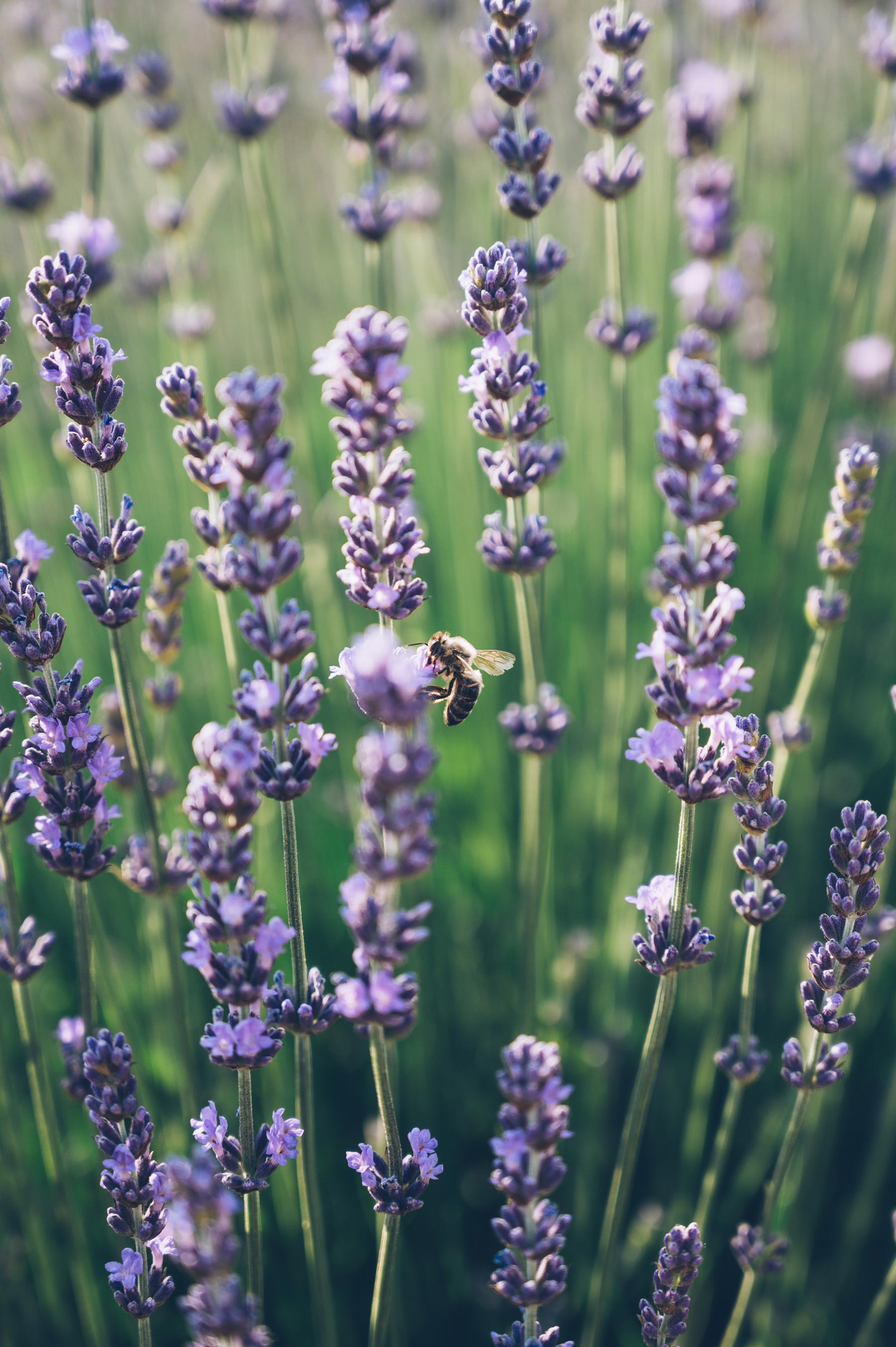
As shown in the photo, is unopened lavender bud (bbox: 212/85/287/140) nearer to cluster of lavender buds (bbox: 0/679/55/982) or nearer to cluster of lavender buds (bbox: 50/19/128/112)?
cluster of lavender buds (bbox: 50/19/128/112)

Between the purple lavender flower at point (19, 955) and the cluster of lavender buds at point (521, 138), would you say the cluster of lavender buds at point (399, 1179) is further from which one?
the cluster of lavender buds at point (521, 138)

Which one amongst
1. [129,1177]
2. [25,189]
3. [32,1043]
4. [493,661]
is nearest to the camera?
[129,1177]

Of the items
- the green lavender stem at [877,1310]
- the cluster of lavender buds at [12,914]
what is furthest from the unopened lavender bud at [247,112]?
the green lavender stem at [877,1310]

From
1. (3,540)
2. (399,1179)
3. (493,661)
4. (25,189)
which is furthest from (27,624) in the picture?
(25,189)

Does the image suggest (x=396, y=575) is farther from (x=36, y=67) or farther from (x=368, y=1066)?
(x=36, y=67)

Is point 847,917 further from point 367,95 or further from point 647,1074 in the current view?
point 367,95

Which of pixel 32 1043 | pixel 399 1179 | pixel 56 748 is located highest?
pixel 56 748

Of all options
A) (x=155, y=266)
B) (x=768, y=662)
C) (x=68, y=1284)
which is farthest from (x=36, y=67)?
(x=68, y=1284)

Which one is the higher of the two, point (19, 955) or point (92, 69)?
point (92, 69)
